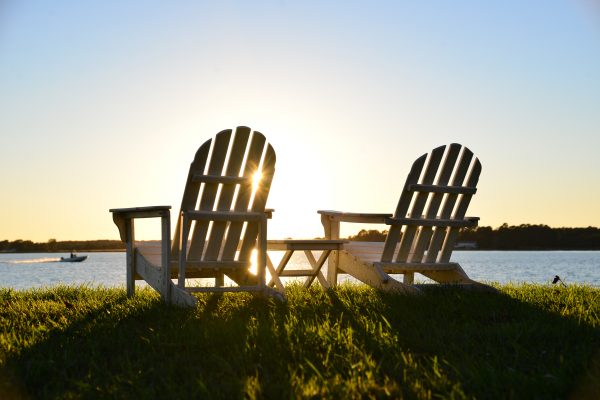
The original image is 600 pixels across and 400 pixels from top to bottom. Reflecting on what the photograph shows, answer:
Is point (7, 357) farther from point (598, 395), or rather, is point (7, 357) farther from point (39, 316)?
point (598, 395)

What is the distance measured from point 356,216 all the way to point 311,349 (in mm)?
3423

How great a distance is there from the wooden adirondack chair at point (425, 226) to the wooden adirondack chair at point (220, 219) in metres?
1.26

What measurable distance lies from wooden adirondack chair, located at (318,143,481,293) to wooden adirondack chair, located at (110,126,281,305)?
4.13ft

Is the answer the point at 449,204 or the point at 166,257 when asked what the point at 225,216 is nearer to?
the point at 166,257

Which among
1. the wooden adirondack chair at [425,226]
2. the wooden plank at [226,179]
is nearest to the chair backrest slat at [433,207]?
the wooden adirondack chair at [425,226]

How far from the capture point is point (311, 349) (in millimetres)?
3680

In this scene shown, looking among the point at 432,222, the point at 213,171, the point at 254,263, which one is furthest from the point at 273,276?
the point at 432,222

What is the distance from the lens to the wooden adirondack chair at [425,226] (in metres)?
6.20

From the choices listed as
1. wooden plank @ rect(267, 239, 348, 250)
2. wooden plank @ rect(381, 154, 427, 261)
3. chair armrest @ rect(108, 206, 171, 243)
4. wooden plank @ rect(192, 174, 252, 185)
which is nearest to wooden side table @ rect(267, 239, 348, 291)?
wooden plank @ rect(267, 239, 348, 250)

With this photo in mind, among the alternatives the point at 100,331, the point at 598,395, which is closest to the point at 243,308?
the point at 100,331

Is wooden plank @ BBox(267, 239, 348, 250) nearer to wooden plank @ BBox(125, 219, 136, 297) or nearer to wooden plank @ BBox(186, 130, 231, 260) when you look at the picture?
wooden plank @ BBox(186, 130, 231, 260)

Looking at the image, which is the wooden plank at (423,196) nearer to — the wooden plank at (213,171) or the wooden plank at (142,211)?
the wooden plank at (213,171)

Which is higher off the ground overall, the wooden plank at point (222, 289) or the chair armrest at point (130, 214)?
the chair armrest at point (130, 214)

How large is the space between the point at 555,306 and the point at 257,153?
9.63ft
